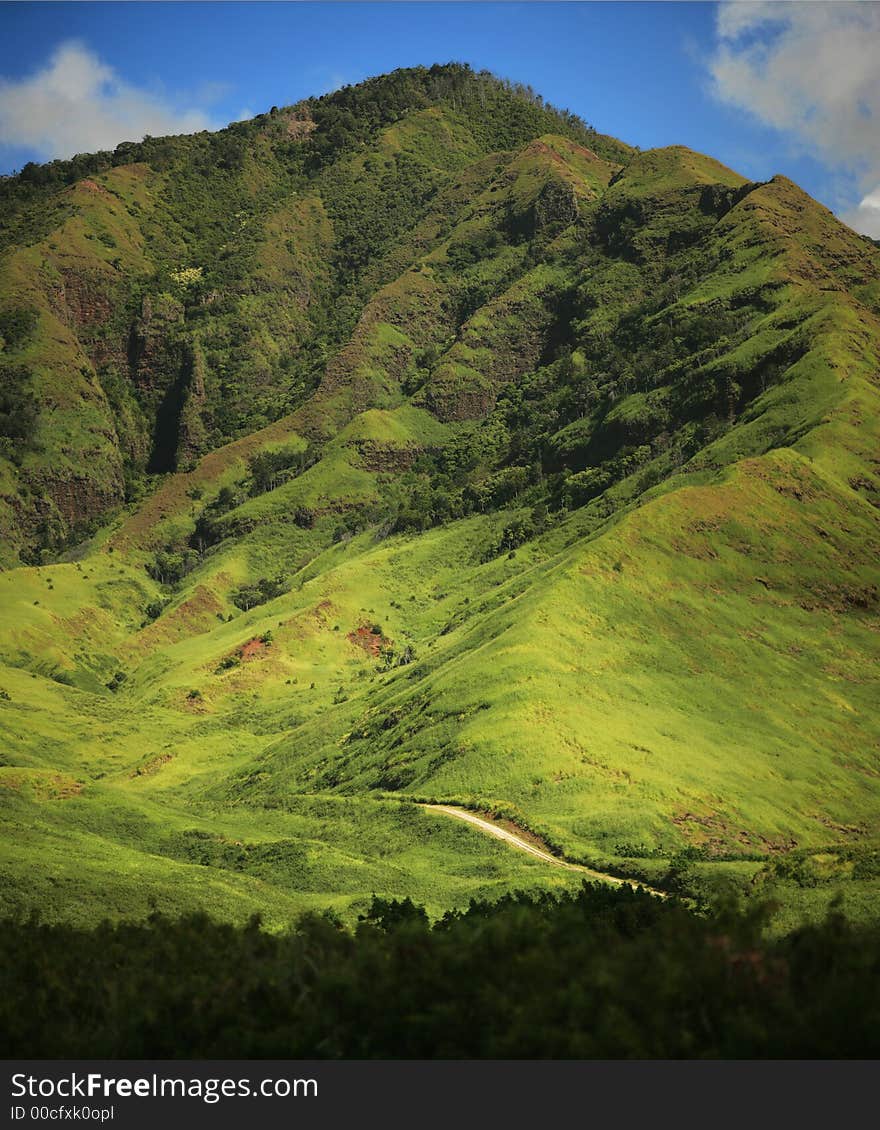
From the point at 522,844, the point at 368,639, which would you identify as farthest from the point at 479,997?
the point at 368,639

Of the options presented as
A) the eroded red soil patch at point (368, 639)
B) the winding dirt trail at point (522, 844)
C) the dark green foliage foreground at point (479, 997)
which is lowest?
the dark green foliage foreground at point (479, 997)

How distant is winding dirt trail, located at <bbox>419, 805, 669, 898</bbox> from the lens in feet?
243

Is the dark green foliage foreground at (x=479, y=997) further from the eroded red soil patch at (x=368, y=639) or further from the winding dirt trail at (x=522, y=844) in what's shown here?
the eroded red soil patch at (x=368, y=639)

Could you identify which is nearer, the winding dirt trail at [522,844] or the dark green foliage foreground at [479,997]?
the dark green foliage foreground at [479,997]

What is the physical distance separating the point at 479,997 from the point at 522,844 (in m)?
47.6

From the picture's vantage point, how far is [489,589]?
7072 inches

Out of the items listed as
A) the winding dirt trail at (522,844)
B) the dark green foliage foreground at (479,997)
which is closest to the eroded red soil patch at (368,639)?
the winding dirt trail at (522,844)

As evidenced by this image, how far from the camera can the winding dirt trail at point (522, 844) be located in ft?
243

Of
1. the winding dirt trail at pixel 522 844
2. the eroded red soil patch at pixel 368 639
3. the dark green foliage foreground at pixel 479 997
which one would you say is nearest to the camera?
the dark green foliage foreground at pixel 479 997

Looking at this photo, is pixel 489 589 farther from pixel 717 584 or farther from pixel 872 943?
pixel 872 943

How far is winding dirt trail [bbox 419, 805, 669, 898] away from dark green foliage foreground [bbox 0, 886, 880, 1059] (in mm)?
31274

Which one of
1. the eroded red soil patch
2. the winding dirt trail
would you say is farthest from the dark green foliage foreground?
the eroded red soil patch

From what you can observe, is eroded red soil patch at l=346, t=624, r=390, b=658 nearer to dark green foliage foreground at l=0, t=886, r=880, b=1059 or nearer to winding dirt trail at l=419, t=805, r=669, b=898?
winding dirt trail at l=419, t=805, r=669, b=898

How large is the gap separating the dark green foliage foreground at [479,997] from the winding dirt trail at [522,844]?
3127cm
